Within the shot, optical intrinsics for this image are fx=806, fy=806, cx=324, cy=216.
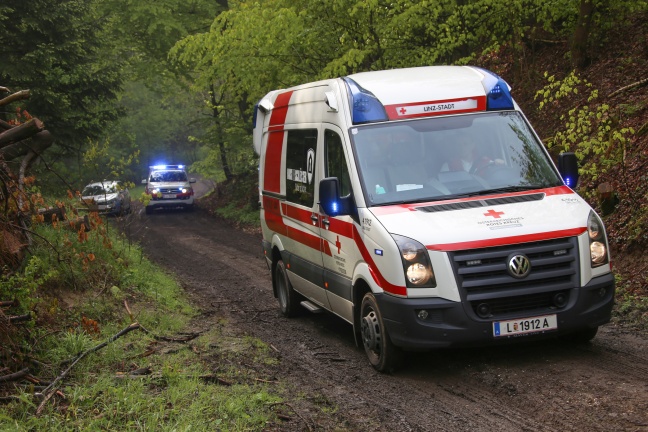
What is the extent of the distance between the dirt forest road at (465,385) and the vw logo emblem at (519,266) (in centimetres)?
81

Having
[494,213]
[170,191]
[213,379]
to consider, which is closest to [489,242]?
[494,213]

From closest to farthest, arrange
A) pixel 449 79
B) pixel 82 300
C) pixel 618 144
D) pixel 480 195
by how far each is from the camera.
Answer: pixel 480 195 < pixel 449 79 < pixel 82 300 < pixel 618 144

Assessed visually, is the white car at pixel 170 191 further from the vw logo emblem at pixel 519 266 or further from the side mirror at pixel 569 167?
the vw logo emblem at pixel 519 266

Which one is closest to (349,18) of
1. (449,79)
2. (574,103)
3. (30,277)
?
(574,103)

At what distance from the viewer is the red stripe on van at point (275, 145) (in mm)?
Result: 10461

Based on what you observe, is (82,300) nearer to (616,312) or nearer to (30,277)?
(30,277)

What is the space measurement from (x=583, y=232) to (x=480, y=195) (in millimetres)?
1024

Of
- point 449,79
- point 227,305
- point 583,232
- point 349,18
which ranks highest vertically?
point 349,18

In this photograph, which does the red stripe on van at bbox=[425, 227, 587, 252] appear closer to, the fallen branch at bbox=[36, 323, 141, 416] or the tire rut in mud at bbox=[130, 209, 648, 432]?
the tire rut in mud at bbox=[130, 209, 648, 432]

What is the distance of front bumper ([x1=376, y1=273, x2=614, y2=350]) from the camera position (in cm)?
666

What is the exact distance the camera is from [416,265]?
669 cm

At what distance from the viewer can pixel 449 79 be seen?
27.3 feet

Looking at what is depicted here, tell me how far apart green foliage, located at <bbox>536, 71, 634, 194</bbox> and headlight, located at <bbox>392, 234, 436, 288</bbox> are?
15.3 ft

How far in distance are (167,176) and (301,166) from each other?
→ 27576mm
